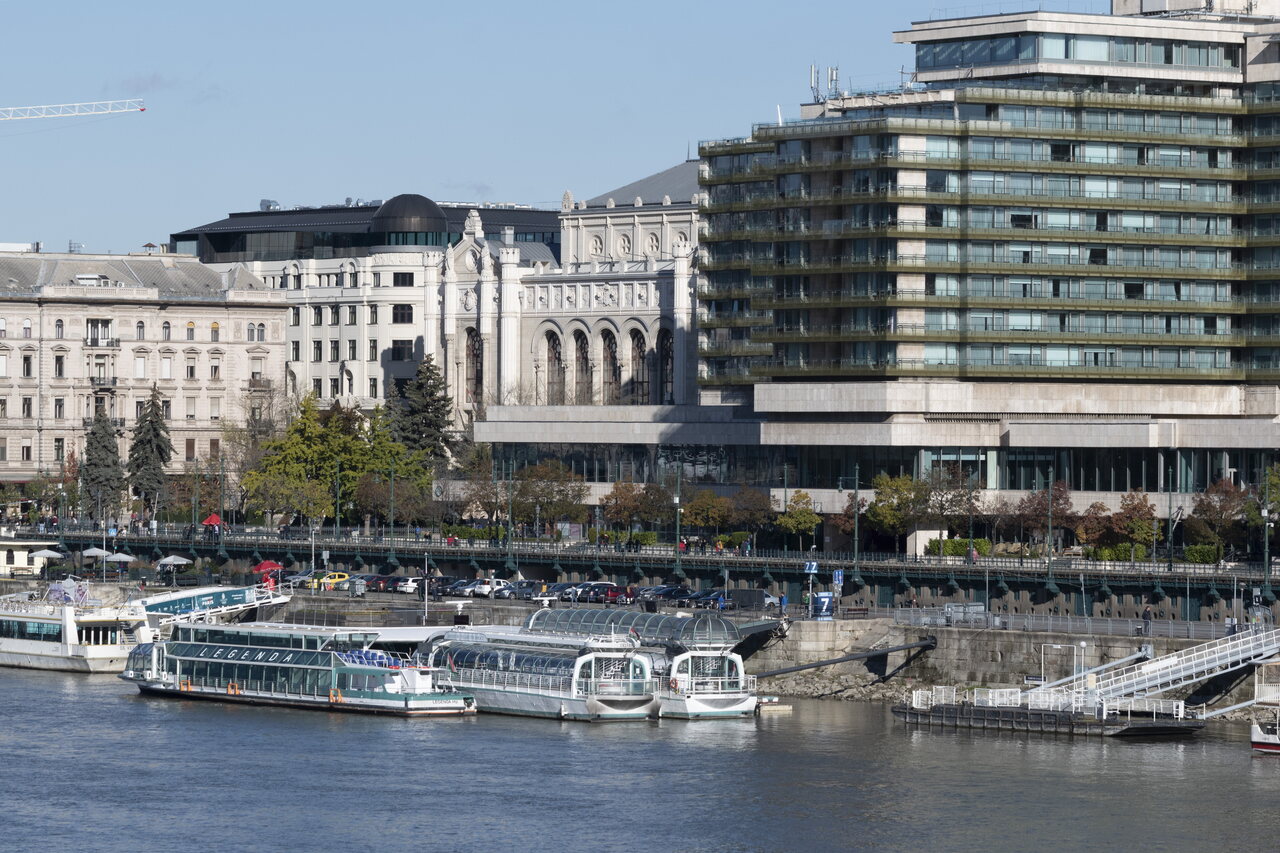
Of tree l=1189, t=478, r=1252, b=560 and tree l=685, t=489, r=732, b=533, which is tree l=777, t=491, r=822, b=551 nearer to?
tree l=685, t=489, r=732, b=533

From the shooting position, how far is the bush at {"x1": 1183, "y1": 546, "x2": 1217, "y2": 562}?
134 meters

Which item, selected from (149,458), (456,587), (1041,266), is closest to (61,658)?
(456,587)

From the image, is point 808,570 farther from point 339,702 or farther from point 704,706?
point 339,702

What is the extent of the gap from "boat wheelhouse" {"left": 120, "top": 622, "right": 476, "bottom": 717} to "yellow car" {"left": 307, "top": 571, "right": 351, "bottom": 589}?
2375 cm

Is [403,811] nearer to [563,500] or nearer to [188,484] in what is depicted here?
[563,500]

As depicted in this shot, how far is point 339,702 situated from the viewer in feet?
370

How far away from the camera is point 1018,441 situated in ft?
502

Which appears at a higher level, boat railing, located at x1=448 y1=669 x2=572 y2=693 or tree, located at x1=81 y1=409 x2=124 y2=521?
tree, located at x1=81 y1=409 x2=124 y2=521

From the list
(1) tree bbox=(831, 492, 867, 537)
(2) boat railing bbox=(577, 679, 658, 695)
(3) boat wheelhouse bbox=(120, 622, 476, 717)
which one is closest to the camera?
(2) boat railing bbox=(577, 679, 658, 695)

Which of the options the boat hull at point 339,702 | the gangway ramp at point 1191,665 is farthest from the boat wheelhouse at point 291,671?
the gangway ramp at point 1191,665

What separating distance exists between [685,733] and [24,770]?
2523cm

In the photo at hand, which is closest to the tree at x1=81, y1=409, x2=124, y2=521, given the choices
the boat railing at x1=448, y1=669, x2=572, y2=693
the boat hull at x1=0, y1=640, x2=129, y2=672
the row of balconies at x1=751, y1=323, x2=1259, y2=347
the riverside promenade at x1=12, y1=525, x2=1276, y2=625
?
the riverside promenade at x1=12, y1=525, x2=1276, y2=625

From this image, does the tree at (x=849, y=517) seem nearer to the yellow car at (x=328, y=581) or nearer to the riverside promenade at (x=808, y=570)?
the riverside promenade at (x=808, y=570)

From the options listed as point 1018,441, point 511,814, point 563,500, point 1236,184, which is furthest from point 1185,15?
point 511,814
